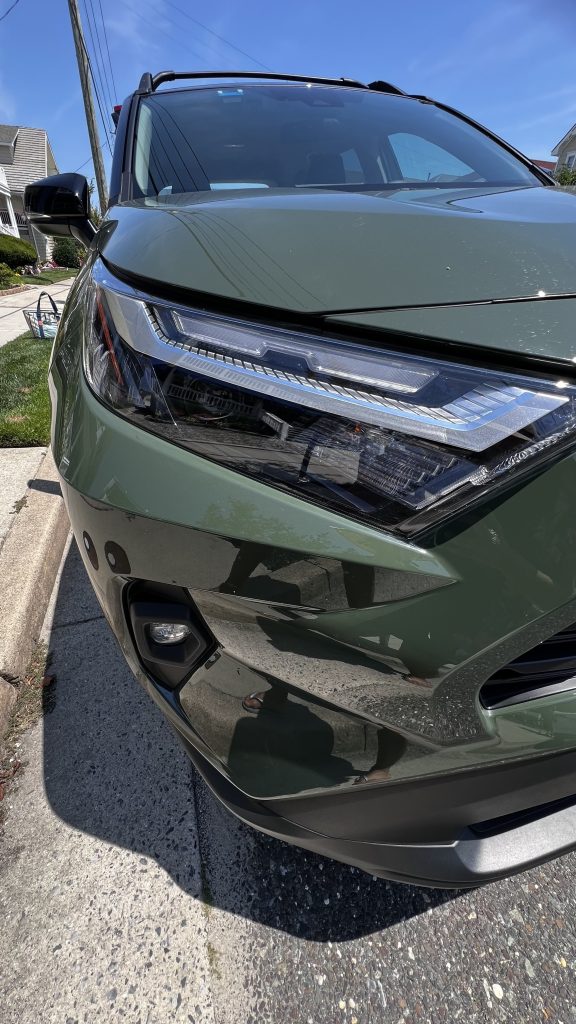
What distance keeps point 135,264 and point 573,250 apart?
0.77m

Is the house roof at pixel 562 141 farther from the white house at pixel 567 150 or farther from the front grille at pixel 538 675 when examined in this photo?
the front grille at pixel 538 675

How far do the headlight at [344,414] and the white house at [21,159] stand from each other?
43.6 meters

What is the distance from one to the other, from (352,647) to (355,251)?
63cm

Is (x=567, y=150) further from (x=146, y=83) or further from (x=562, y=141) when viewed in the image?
(x=146, y=83)

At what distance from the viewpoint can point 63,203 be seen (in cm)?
210

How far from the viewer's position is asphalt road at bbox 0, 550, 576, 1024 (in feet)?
3.98

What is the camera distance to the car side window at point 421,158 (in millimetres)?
2248

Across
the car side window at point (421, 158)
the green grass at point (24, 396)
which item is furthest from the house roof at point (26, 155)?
the car side window at point (421, 158)

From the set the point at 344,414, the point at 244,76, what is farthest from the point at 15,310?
the point at 344,414

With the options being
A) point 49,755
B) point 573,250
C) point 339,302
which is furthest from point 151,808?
point 573,250

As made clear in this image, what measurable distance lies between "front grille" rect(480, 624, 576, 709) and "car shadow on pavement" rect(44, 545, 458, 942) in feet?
2.75

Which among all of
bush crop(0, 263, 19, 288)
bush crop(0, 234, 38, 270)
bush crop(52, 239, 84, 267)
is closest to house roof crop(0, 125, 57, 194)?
bush crop(52, 239, 84, 267)

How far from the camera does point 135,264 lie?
108 cm

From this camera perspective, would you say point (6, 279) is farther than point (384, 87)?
Yes
